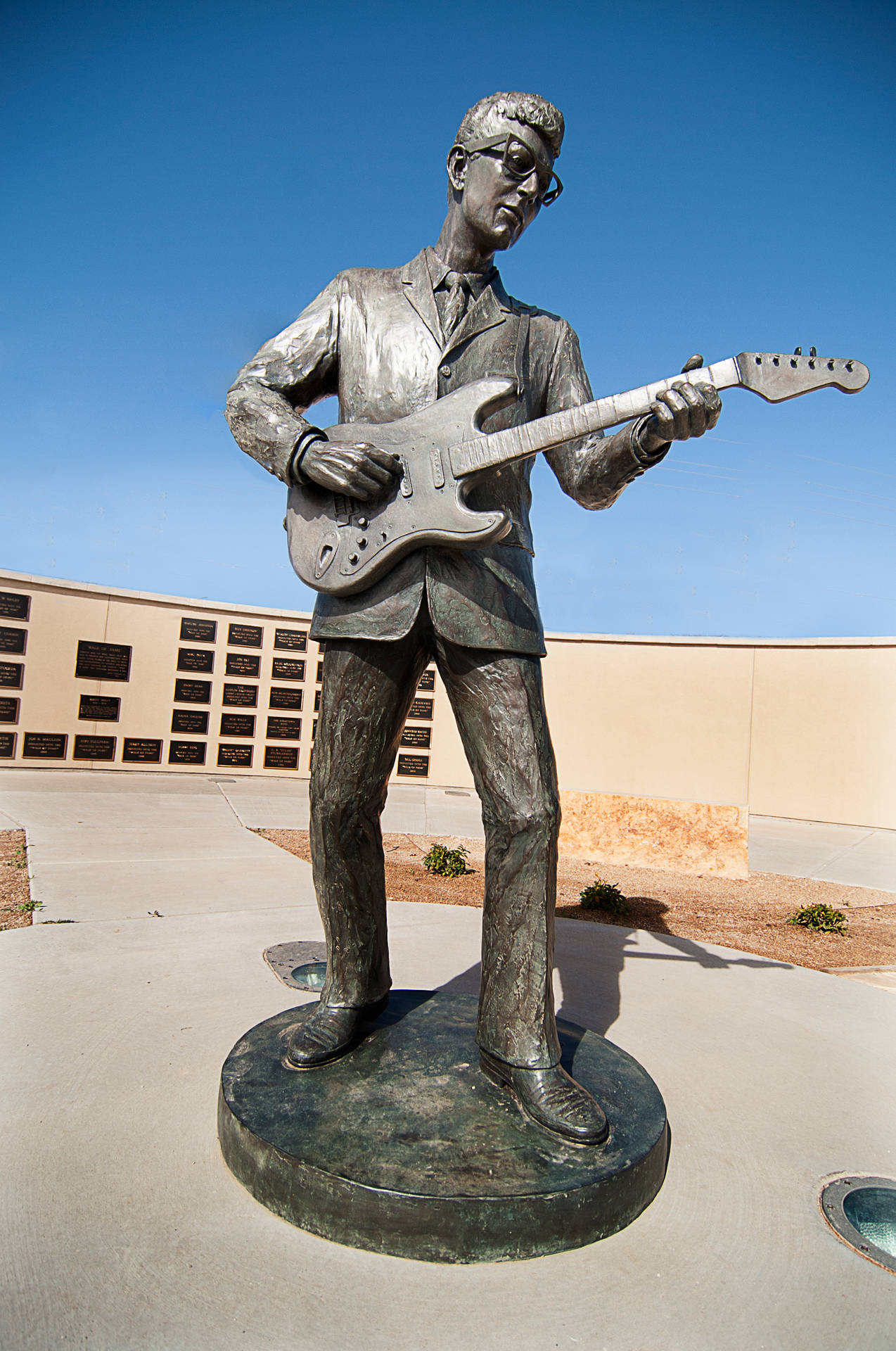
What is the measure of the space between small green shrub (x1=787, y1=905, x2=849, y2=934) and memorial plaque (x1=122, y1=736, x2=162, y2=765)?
319 inches

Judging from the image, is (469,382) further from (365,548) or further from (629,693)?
(629,693)

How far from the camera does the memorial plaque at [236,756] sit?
11.0 meters

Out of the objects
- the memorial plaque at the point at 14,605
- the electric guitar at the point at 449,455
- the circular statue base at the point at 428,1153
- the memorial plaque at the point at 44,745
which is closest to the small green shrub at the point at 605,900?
the circular statue base at the point at 428,1153

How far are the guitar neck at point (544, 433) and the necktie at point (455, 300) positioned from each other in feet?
1.41

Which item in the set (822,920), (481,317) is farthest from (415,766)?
(481,317)

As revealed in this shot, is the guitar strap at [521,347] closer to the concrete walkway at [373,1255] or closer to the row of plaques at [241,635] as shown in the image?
the concrete walkway at [373,1255]

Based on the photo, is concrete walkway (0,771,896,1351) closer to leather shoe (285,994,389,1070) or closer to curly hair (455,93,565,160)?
leather shoe (285,994,389,1070)

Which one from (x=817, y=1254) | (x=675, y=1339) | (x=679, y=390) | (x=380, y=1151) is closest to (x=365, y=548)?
(x=679, y=390)

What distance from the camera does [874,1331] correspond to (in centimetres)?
144

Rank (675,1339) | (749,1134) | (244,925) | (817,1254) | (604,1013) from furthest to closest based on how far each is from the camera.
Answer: (244,925) < (604,1013) < (749,1134) < (817,1254) < (675,1339)

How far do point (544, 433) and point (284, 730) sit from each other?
978 cm

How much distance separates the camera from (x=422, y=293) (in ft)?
7.02

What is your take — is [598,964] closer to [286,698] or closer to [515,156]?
[515,156]

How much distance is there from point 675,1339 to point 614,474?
179 cm
